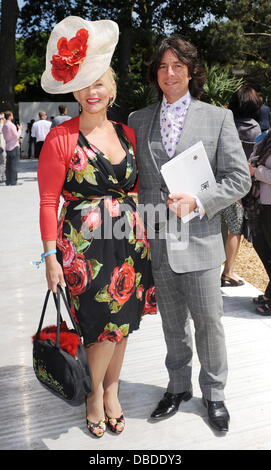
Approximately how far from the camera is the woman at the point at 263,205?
172 inches

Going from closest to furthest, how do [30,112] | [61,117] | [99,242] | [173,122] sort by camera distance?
[99,242]
[173,122]
[61,117]
[30,112]

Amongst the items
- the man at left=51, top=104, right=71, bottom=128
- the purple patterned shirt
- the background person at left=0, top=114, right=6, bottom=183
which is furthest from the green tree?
the purple patterned shirt

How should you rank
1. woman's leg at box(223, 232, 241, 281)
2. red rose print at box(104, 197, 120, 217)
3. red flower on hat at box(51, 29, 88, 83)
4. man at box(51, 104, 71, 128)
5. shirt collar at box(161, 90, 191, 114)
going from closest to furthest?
red flower on hat at box(51, 29, 88, 83), red rose print at box(104, 197, 120, 217), shirt collar at box(161, 90, 191, 114), woman's leg at box(223, 232, 241, 281), man at box(51, 104, 71, 128)

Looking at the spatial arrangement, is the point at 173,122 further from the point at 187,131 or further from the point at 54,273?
the point at 54,273

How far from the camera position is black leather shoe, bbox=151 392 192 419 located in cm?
314

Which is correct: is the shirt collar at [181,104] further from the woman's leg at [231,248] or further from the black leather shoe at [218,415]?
the woman's leg at [231,248]

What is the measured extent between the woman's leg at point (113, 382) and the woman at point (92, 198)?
0.16 meters

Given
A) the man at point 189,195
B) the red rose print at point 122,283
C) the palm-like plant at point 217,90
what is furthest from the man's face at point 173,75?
the palm-like plant at point 217,90

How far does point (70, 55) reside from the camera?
2.63 m

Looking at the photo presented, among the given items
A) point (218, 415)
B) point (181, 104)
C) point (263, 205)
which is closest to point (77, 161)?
point (181, 104)

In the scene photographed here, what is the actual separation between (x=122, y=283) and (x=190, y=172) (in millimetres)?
660

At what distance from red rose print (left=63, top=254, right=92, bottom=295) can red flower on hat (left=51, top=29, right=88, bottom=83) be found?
0.89 meters

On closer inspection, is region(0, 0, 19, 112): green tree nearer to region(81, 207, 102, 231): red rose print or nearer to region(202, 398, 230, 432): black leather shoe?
region(81, 207, 102, 231): red rose print
